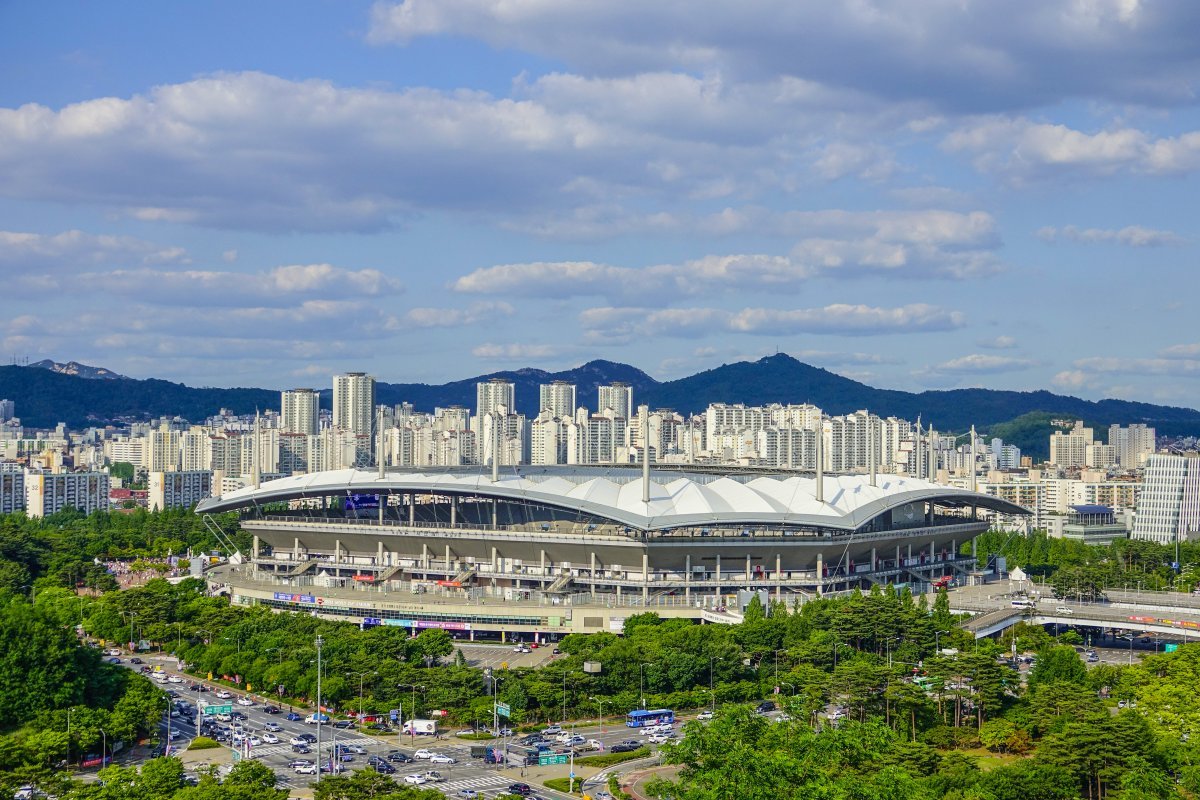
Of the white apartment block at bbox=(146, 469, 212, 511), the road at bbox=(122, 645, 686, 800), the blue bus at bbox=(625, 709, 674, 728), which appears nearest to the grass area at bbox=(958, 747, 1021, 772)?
the blue bus at bbox=(625, 709, 674, 728)

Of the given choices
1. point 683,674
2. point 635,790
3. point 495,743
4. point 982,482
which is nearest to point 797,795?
point 635,790

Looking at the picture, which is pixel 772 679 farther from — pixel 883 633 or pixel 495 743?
pixel 495 743

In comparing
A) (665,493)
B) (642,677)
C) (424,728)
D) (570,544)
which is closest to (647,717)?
(642,677)

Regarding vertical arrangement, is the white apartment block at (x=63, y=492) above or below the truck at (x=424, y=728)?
above

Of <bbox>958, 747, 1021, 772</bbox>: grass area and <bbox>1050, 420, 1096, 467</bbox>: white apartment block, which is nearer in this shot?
<bbox>958, 747, 1021, 772</bbox>: grass area

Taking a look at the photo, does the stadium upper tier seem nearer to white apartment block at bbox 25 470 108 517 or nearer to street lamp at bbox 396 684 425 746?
street lamp at bbox 396 684 425 746

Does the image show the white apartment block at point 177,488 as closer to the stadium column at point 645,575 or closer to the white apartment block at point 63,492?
the white apartment block at point 63,492

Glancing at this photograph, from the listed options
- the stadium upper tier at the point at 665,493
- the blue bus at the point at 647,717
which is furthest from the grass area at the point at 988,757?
the stadium upper tier at the point at 665,493
